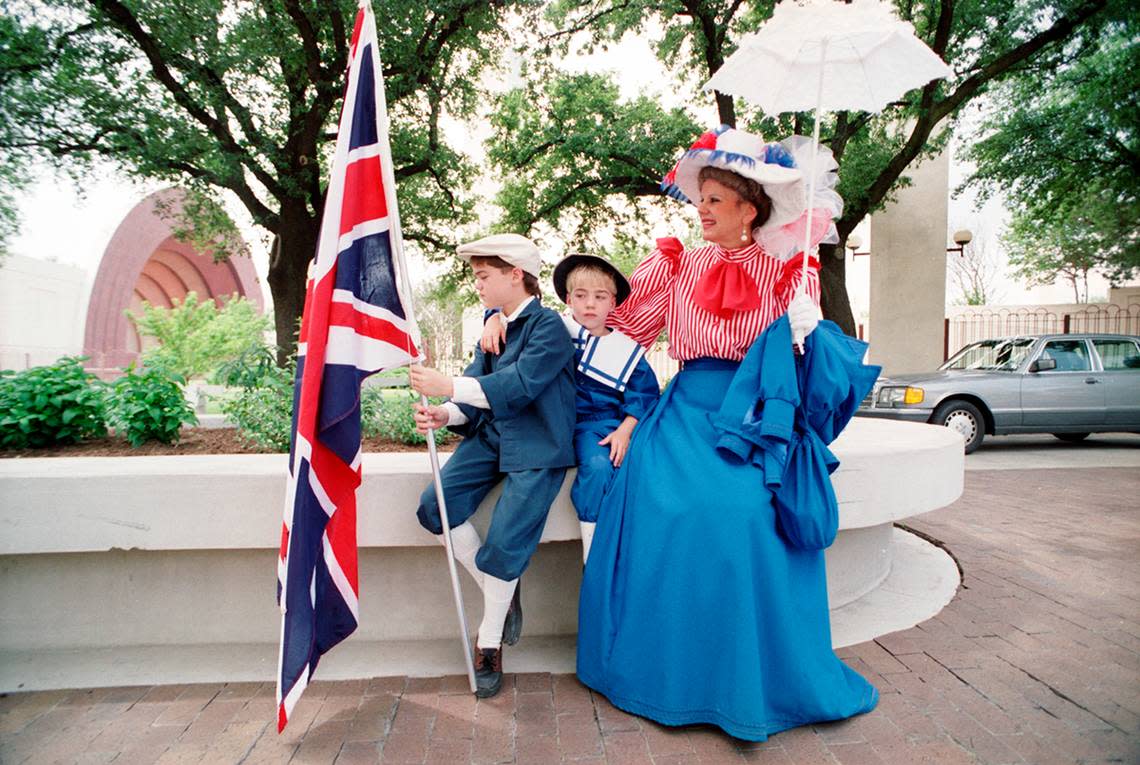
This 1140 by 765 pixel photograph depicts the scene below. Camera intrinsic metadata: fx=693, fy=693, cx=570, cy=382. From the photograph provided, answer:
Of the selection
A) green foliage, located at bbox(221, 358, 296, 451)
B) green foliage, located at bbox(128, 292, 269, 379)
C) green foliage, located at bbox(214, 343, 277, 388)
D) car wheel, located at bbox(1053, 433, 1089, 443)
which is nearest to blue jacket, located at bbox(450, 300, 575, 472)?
green foliage, located at bbox(221, 358, 296, 451)

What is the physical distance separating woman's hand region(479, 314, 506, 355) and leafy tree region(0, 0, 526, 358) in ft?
23.0

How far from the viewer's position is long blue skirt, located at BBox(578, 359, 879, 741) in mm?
2344

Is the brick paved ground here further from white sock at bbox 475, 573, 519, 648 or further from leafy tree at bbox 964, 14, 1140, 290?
leafy tree at bbox 964, 14, 1140, 290

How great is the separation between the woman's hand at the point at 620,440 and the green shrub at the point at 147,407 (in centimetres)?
373

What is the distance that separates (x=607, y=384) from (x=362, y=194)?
4.03 feet

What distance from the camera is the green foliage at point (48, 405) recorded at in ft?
15.6

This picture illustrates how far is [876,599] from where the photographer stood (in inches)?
142

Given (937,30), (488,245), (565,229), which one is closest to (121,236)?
(565,229)

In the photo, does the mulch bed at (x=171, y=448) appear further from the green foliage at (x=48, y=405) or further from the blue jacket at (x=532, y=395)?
the blue jacket at (x=532, y=395)

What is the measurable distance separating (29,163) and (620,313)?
1009cm

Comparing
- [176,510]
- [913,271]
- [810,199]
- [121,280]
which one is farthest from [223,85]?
[121,280]

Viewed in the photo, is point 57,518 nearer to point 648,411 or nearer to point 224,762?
point 224,762

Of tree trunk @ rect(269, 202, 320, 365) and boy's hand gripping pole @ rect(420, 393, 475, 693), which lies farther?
tree trunk @ rect(269, 202, 320, 365)

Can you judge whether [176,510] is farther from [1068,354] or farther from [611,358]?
[1068,354]
